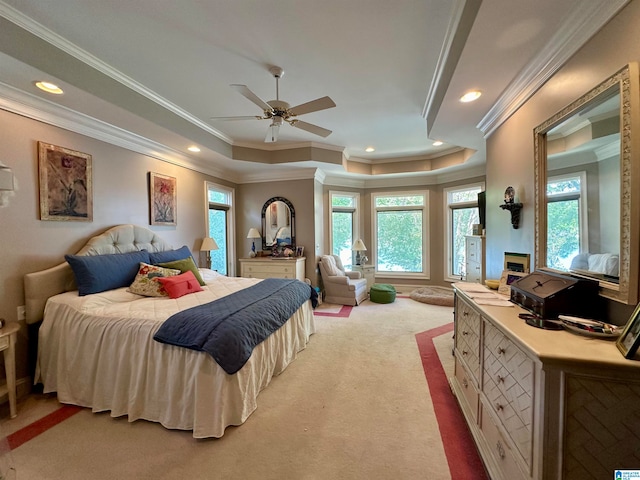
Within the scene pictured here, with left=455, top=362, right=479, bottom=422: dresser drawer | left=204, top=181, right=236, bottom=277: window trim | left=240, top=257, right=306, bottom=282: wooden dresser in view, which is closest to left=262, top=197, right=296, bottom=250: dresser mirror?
left=240, top=257, right=306, bottom=282: wooden dresser

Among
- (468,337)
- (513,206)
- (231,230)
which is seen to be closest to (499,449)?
(468,337)

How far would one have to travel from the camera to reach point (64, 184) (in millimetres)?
2553

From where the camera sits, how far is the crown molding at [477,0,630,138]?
1.32 meters

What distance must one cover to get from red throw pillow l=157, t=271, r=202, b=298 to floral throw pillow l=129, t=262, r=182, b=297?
0.17 ft

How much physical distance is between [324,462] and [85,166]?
348 cm

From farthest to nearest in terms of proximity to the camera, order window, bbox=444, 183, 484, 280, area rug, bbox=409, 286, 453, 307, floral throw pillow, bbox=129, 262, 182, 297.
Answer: window, bbox=444, 183, 484, 280
area rug, bbox=409, 286, 453, 307
floral throw pillow, bbox=129, 262, 182, 297

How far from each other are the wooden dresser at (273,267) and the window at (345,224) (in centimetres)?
128

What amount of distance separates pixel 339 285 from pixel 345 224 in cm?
168

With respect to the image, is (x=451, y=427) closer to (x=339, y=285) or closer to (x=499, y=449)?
(x=499, y=449)

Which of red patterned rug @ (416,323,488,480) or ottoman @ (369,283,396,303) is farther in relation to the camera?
ottoman @ (369,283,396,303)

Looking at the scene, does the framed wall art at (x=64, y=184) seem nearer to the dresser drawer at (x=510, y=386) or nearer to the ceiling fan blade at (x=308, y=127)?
the ceiling fan blade at (x=308, y=127)

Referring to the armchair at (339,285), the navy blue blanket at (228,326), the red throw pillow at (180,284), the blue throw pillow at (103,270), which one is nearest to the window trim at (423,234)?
the armchair at (339,285)

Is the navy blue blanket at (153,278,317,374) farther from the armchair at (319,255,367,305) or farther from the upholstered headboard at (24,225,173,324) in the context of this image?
the armchair at (319,255,367,305)

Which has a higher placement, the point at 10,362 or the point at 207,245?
the point at 207,245
